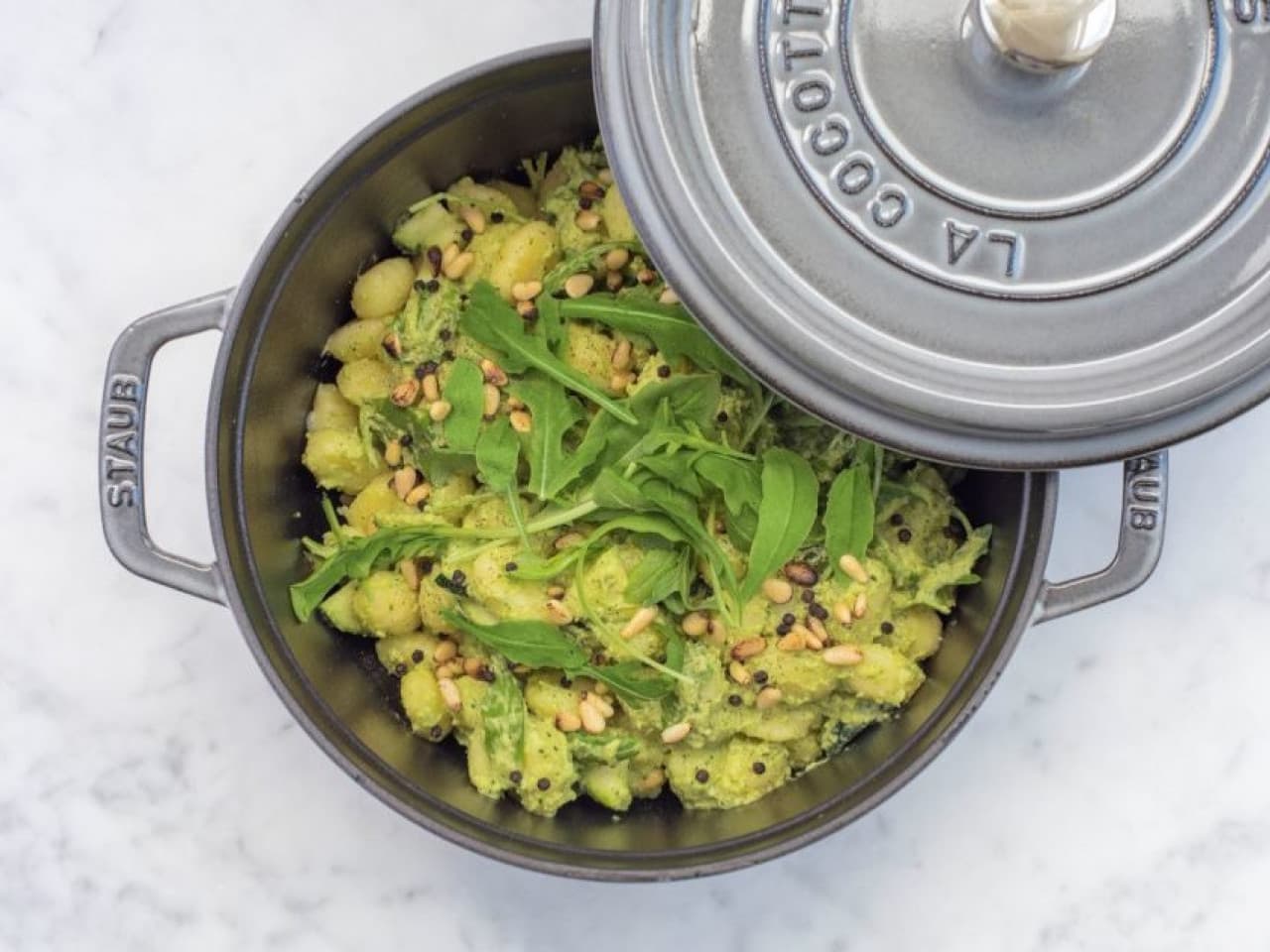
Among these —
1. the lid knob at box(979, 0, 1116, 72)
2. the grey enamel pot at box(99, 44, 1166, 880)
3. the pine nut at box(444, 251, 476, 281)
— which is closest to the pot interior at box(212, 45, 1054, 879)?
the grey enamel pot at box(99, 44, 1166, 880)

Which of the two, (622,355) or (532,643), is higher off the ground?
(622,355)

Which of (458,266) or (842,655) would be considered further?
(458,266)

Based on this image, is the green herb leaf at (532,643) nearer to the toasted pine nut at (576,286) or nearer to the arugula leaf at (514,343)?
the arugula leaf at (514,343)

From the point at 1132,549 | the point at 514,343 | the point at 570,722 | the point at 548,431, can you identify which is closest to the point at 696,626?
the point at 570,722

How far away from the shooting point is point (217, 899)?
6.30 feet

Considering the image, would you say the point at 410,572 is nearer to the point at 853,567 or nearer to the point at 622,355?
the point at 622,355

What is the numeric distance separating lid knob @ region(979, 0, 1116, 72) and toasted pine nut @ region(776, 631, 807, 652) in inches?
26.9

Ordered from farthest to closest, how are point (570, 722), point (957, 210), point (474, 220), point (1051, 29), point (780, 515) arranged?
1. point (474, 220)
2. point (570, 722)
3. point (780, 515)
4. point (957, 210)
5. point (1051, 29)

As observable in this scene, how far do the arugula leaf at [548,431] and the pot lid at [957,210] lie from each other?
0.35 metres

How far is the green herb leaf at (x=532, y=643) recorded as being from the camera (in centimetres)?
155

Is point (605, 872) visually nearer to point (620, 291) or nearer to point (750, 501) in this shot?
point (750, 501)

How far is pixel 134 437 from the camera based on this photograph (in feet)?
5.10

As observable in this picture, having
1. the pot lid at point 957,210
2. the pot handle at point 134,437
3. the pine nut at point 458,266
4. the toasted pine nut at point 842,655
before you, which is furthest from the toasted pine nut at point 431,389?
the toasted pine nut at point 842,655

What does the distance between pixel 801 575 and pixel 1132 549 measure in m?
0.37
